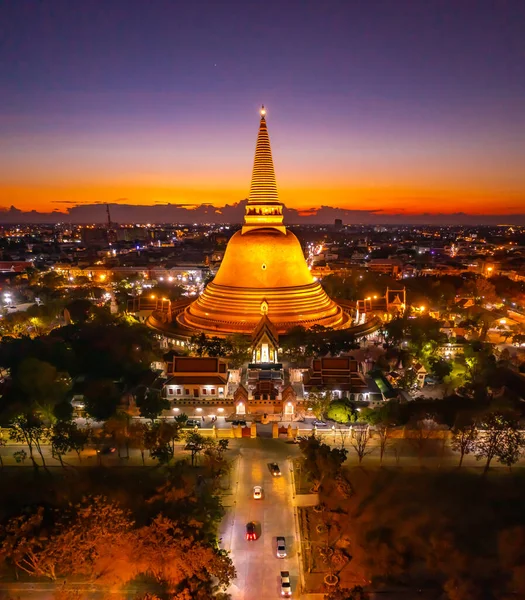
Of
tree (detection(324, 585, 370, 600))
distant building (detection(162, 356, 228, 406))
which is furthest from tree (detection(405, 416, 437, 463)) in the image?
distant building (detection(162, 356, 228, 406))

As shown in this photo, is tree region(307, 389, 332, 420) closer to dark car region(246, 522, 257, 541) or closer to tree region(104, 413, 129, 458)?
dark car region(246, 522, 257, 541)

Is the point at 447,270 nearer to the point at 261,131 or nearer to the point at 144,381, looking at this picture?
the point at 261,131

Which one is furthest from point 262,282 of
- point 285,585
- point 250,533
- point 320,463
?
point 285,585

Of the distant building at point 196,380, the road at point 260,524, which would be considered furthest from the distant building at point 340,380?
the road at point 260,524

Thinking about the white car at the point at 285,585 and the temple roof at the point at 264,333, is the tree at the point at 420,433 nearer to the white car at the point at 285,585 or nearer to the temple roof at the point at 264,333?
the white car at the point at 285,585

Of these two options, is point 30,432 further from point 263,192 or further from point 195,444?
point 263,192

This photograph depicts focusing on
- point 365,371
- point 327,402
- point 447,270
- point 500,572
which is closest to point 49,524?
point 327,402
